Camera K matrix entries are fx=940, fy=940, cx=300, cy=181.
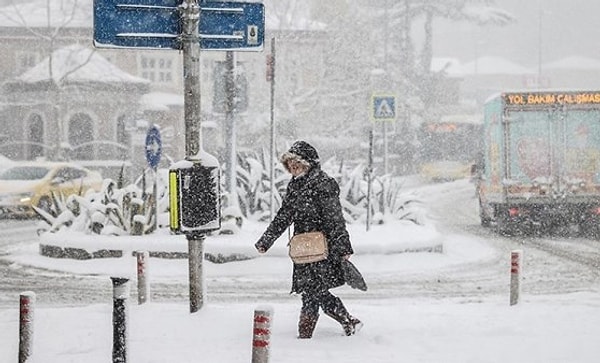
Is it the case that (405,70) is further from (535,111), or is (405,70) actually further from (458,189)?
(535,111)

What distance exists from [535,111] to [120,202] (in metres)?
8.64

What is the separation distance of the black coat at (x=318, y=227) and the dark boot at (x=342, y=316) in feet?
0.79

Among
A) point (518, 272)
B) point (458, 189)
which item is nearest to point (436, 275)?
A: point (518, 272)

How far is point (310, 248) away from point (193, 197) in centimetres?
110

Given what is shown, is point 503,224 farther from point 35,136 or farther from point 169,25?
point 35,136

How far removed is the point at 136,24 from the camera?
8109 millimetres

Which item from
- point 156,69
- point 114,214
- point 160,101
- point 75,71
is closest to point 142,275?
point 114,214

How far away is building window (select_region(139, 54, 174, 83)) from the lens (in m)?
49.5

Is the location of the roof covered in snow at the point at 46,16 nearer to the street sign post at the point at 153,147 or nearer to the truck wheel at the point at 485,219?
the truck wheel at the point at 485,219

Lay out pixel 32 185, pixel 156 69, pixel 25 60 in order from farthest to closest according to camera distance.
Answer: pixel 156 69
pixel 25 60
pixel 32 185

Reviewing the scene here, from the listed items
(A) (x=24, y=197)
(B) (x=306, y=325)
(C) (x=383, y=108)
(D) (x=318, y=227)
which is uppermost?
(C) (x=383, y=108)

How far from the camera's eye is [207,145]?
4806 centimetres

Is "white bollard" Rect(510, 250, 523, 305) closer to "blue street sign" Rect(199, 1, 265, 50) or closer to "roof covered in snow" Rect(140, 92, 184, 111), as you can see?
"blue street sign" Rect(199, 1, 265, 50)

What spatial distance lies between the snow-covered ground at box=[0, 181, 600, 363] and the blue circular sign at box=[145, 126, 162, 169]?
1848mm
